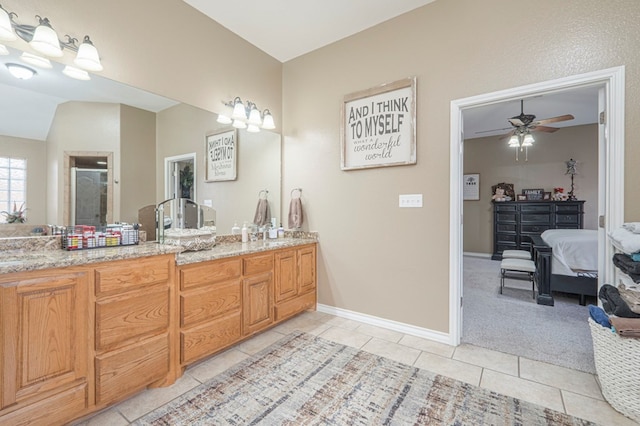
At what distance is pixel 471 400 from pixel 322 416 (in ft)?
2.99

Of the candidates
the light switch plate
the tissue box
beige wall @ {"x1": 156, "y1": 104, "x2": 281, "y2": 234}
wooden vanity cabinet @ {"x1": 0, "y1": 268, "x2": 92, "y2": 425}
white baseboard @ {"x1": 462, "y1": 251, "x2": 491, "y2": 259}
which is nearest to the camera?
wooden vanity cabinet @ {"x1": 0, "y1": 268, "x2": 92, "y2": 425}

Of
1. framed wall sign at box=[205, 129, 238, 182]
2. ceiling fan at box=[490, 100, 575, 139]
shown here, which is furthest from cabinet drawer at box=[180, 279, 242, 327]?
ceiling fan at box=[490, 100, 575, 139]

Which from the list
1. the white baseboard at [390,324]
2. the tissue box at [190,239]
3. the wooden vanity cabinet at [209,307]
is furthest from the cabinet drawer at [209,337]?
the white baseboard at [390,324]

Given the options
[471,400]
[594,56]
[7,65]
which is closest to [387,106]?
[594,56]

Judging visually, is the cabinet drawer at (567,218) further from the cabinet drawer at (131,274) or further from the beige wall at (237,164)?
the cabinet drawer at (131,274)

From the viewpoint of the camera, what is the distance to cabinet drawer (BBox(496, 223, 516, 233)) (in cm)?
607

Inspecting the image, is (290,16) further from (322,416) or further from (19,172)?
(322,416)

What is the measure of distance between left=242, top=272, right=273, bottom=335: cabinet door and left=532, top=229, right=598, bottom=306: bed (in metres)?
3.23

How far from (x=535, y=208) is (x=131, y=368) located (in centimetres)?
695

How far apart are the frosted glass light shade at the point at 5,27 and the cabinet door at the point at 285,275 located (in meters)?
2.21

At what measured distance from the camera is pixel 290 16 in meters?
2.67

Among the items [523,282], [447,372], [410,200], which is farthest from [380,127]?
[523,282]

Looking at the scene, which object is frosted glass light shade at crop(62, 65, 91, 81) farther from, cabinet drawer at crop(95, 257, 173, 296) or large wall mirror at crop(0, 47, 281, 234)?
cabinet drawer at crop(95, 257, 173, 296)

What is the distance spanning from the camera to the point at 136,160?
2238mm
